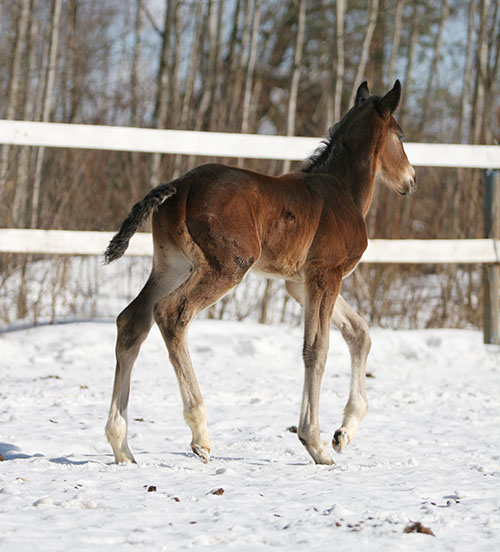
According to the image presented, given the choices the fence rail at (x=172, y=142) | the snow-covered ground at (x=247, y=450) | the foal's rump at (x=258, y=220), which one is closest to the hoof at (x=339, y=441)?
the snow-covered ground at (x=247, y=450)

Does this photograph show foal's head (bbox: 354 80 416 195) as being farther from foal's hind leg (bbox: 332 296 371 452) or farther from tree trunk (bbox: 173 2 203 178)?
tree trunk (bbox: 173 2 203 178)

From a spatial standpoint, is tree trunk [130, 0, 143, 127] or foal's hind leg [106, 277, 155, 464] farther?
tree trunk [130, 0, 143, 127]

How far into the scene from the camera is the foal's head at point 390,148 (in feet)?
15.1

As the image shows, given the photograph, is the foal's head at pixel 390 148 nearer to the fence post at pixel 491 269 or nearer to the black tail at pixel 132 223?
the black tail at pixel 132 223

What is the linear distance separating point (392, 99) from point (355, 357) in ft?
4.97

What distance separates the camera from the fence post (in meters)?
7.49

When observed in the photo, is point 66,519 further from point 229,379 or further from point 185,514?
point 229,379

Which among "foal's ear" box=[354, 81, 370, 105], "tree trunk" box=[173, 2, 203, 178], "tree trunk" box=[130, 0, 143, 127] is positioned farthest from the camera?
"tree trunk" box=[130, 0, 143, 127]

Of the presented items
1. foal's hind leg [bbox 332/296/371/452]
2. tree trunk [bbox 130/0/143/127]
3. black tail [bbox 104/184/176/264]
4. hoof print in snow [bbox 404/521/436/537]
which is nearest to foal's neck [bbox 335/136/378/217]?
foal's hind leg [bbox 332/296/371/452]

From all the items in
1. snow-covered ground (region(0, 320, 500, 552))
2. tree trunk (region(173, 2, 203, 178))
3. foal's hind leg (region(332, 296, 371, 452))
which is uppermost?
tree trunk (region(173, 2, 203, 178))

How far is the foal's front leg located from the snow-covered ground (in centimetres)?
25

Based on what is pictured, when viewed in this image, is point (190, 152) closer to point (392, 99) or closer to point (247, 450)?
point (392, 99)

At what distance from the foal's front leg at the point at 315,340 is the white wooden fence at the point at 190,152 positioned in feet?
6.83

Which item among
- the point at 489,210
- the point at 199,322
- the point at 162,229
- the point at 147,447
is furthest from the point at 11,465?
the point at 489,210
